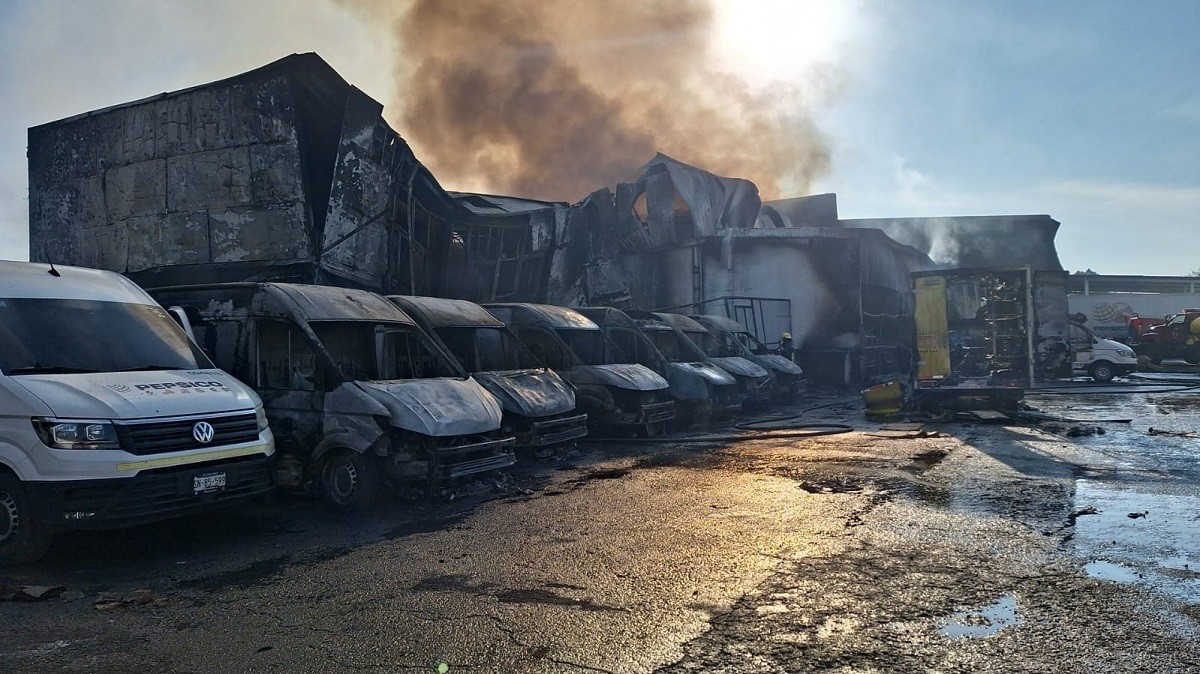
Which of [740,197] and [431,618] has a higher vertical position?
[740,197]

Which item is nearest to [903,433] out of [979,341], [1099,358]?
[979,341]

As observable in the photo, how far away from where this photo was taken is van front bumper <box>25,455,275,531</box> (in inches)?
192

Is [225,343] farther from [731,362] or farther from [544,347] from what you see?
[731,362]

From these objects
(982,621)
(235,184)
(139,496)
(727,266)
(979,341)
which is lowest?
(982,621)

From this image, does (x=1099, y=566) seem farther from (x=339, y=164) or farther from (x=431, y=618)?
(x=339, y=164)

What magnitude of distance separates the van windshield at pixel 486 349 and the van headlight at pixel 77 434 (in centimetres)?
432

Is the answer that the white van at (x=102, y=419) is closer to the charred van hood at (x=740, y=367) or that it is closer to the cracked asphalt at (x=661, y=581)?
the cracked asphalt at (x=661, y=581)

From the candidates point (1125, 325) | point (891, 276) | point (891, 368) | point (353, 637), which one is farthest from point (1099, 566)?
point (1125, 325)

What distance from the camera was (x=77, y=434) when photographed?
197 inches

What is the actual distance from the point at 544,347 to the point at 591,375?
799 mm

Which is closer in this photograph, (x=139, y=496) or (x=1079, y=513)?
(x=139, y=496)

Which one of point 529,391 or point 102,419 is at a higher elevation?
point 102,419

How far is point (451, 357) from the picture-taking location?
8.37m

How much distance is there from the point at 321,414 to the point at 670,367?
6643 mm
